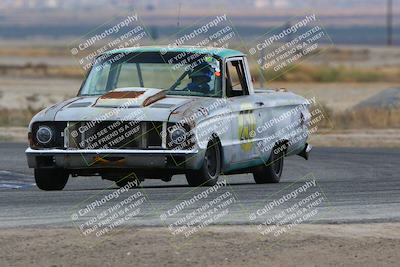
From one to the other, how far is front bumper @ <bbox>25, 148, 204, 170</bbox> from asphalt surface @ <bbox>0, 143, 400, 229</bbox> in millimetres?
290

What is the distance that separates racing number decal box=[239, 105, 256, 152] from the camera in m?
15.2

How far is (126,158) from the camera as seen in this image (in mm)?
13773

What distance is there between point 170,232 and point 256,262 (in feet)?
4.04

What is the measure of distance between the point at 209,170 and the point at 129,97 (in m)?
1.27

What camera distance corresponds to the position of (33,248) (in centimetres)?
988

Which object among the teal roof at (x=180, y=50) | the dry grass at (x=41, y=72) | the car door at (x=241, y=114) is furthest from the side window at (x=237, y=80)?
the dry grass at (x=41, y=72)

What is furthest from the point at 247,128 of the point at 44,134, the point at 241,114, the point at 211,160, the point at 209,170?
the point at 44,134

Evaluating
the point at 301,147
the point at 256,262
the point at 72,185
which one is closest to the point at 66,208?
the point at 256,262

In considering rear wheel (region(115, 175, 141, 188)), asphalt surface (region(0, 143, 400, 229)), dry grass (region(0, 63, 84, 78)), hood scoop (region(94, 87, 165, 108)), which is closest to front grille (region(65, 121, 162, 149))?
hood scoop (region(94, 87, 165, 108))

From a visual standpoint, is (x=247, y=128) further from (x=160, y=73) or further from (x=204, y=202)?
(x=204, y=202)

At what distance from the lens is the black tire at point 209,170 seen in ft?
46.5

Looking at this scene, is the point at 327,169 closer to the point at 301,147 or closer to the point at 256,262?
the point at 301,147

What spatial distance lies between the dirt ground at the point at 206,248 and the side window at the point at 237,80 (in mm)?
4785

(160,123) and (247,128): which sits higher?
(160,123)
